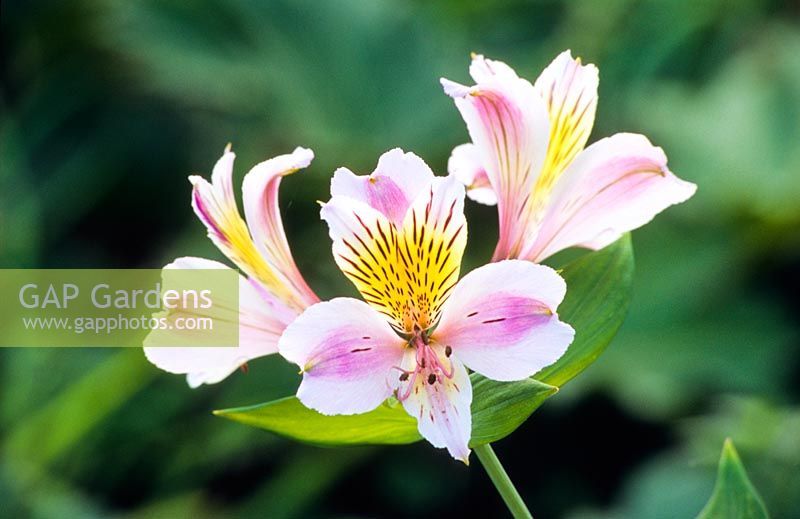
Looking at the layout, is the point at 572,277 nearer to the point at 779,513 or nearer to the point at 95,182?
the point at 779,513

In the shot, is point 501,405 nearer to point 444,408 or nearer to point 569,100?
point 444,408

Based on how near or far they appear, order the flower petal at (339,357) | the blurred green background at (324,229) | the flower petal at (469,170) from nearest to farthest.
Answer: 1. the flower petal at (339,357)
2. the flower petal at (469,170)
3. the blurred green background at (324,229)

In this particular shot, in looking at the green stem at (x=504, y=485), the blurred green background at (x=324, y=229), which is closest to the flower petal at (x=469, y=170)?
the green stem at (x=504, y=485)

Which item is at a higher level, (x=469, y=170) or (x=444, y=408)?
(x=469, y=170)

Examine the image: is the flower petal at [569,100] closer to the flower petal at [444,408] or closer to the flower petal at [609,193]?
the flower petal at [609,193]

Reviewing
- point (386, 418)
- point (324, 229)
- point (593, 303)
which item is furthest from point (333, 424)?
point (324, 229)

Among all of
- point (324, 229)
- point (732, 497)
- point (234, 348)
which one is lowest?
point (732, 497)
